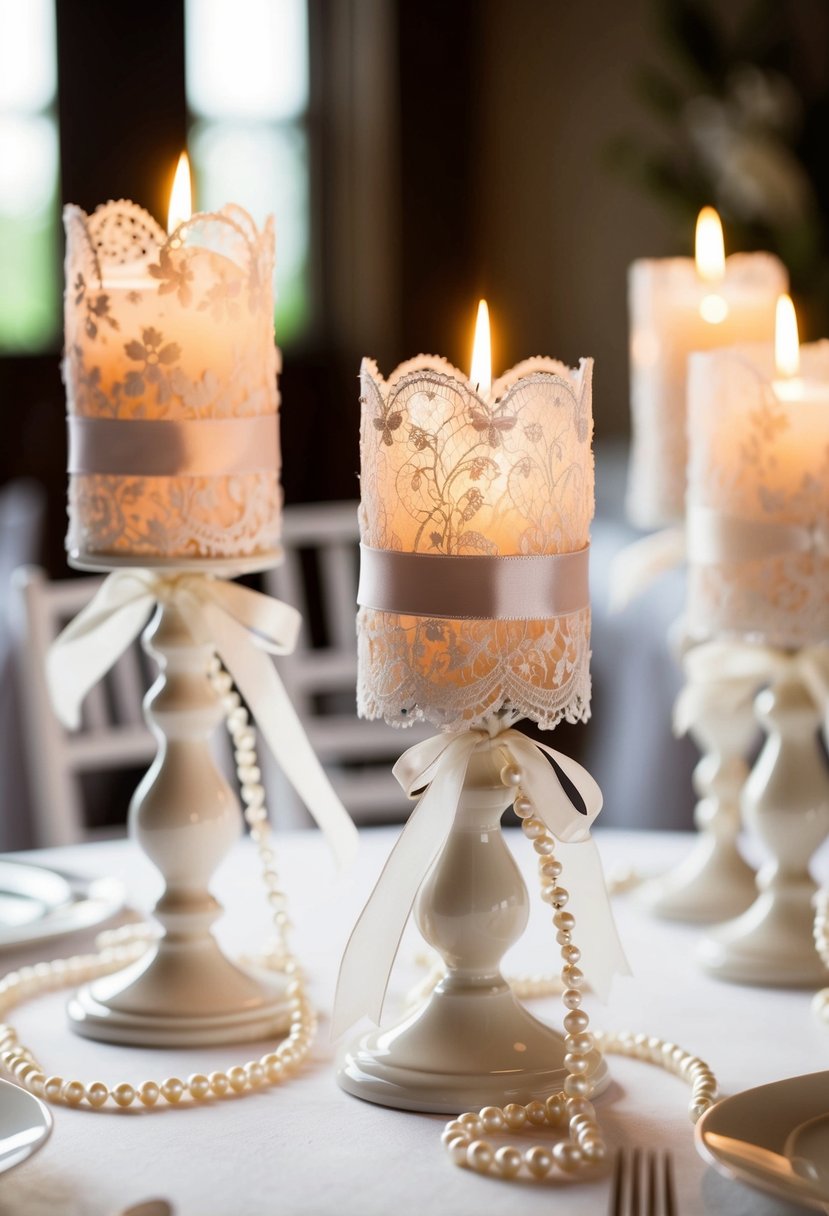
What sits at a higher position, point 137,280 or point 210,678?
point 137,280

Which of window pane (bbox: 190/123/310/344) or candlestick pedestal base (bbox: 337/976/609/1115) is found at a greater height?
window pane (bbox: 190/123/310/344)

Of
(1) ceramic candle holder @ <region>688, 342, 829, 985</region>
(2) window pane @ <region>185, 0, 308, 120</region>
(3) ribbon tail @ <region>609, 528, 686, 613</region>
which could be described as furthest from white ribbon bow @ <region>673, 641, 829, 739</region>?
(2) window pane @ <region>185, 0, 308, 120</region>

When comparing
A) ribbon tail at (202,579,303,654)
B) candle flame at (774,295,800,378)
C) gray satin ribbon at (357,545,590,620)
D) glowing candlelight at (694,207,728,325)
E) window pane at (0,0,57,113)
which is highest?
window pane at (0,0,57,113)

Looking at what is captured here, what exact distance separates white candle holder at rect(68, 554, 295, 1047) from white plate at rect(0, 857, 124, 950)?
0.47ft

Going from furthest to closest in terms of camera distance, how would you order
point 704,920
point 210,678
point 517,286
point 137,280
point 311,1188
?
Result: point 517,286 < point 704,920 < point 210,678 < point 137,280 < point 311,1188

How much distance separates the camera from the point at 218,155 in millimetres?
5180

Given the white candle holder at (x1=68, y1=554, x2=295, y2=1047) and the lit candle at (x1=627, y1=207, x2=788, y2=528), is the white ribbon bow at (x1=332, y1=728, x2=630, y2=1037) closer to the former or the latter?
the white candle holder at (x1=68, y1=554, x2=295, y2=1047)

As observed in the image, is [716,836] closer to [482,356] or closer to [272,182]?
[482,356]

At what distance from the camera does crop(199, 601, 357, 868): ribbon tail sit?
1.25m

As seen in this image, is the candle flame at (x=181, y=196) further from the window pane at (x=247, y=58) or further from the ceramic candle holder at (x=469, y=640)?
the window pane at (x=247, y=58)

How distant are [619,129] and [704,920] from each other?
15.0 ft

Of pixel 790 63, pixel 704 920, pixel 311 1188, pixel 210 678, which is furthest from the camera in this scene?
pixel 790 63

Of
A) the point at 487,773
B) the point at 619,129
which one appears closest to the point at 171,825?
the point at 487,773

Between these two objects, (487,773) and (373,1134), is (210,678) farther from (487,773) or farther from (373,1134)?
(373,1134)
